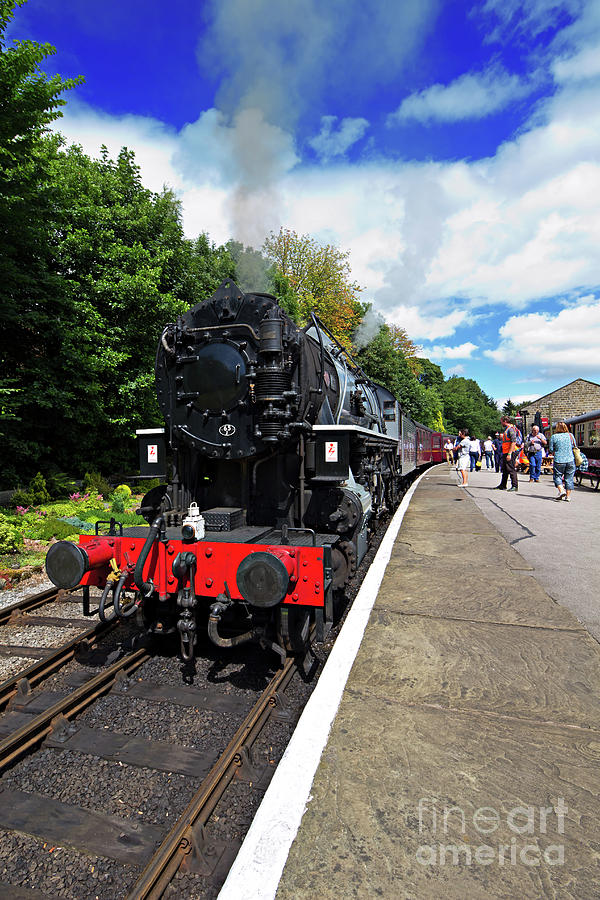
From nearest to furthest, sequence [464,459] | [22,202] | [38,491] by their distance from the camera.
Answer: [22,202] → [38,491] → [464,459]

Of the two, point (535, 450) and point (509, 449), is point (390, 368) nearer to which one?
point (535, 450)

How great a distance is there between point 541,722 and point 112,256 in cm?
1347

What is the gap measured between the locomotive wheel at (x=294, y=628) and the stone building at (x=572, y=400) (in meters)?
46.6

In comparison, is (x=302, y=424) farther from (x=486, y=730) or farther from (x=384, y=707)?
(x=486, y=730)

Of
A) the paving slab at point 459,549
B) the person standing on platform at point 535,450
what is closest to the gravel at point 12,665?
the paving slab at point 459,549

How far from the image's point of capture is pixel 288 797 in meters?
2.04

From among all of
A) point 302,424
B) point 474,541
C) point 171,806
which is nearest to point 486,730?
point 171,806

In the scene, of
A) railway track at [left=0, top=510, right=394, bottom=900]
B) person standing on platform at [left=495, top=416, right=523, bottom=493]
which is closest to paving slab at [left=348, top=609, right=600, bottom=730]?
railway track at [left=0, top=510, right=394, bottom=900]

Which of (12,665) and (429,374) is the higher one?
(429,374)

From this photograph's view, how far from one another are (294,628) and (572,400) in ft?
168

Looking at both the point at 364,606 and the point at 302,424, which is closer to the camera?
the point at 302,424

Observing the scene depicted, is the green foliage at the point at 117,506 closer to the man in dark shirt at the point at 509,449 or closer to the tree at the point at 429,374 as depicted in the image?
the man in dark shirt at the point at 509,449

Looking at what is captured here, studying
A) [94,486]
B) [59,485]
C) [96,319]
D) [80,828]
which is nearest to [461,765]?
[80,828]

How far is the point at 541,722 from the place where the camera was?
2539 mm
